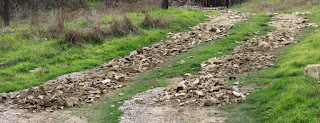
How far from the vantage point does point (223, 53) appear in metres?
12.3

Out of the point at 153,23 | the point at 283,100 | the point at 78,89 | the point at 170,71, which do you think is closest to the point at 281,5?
the point at 153,23

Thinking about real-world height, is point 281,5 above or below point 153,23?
above

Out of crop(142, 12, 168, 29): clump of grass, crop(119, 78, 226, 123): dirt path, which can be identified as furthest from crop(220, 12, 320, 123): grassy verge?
crop(142, 12, 168, 29): clump of grass

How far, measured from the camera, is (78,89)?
8.88 meters

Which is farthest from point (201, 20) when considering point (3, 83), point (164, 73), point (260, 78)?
point (3, 83)

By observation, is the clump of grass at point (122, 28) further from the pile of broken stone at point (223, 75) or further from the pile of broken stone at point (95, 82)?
the pile of broken stone at point (223, 75)

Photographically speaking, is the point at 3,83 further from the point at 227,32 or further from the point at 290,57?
the point at 227,32

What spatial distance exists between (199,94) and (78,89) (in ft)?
12.3

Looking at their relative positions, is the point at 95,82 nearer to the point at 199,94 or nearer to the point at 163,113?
the point at 163,113

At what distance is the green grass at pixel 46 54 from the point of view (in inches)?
406

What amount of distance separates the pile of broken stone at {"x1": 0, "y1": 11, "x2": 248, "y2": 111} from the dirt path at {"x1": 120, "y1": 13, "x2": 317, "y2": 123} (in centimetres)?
163

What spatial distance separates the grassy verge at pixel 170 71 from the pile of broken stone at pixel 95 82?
532 millimetres

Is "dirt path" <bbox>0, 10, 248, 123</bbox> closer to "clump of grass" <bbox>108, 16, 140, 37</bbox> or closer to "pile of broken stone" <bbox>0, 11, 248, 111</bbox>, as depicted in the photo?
"pile of broken stone" <bbox>0, 11, 248, 111</bbox>

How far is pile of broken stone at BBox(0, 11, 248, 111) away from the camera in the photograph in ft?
26.0
